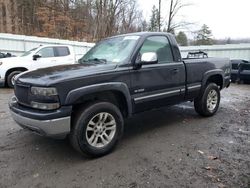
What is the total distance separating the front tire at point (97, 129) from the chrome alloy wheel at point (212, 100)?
2.82m

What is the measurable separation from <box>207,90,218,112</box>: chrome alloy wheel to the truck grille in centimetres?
405

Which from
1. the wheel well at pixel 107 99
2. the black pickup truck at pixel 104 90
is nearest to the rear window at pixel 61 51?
the black pickup truck at pixel 104 90

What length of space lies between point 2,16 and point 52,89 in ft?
99.6

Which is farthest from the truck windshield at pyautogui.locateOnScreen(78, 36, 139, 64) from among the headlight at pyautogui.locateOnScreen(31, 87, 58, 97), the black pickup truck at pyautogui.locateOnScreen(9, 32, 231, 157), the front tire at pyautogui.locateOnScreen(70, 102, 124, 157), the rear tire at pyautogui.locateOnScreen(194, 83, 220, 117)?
the rear tire at pyautogui.locateOnScreen(194, 83, 220, 117)

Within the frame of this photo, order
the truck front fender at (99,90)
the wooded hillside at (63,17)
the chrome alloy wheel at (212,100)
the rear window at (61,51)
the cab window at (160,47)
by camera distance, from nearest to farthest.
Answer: the truck front fender at (99,90)
the cab window at (160,47)
the chrome alloy wheel at (212,100)
the rear window at (61,51)
the wooded hillside at (63,17)

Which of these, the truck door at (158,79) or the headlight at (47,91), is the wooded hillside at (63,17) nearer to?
the truck door at (158,79)

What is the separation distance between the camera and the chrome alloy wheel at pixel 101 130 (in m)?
3.72

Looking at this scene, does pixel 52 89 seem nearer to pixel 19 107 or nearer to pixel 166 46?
pixel 19 107

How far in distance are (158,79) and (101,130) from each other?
1.49 m

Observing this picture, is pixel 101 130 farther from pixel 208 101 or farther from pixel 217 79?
pixel 217 79

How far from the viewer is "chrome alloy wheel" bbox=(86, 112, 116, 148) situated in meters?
3.72

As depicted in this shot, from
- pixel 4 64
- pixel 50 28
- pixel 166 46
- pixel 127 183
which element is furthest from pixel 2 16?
pixel 127 183

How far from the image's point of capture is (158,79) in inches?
182

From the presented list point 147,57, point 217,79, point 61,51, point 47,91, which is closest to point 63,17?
point 61,51
